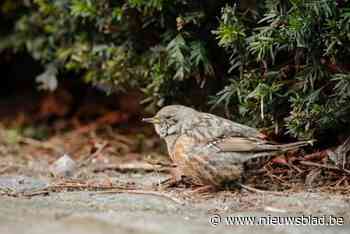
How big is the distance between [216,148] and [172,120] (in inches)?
18.0

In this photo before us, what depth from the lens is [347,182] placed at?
13.7 feet

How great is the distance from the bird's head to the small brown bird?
0.05 meters

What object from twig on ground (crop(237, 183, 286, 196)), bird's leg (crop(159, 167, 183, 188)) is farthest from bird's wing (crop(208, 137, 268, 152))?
bird's leg (crop(159, 167, 183, 188))

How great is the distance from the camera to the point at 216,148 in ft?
13.1

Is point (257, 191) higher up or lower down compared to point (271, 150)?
lower down

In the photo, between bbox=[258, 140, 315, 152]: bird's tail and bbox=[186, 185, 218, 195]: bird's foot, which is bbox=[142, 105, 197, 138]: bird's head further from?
bbox=[258, 140, 315, 152]: bird's tail

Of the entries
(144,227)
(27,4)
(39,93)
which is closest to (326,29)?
(144,227)

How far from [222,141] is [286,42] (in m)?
0.72

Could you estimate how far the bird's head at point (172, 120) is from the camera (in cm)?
428

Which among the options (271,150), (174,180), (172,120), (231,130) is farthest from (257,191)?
(172,120)

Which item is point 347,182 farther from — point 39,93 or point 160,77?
point 39,93

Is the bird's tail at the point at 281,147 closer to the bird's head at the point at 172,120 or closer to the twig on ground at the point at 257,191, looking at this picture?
the twig on ground at the point at 257,191

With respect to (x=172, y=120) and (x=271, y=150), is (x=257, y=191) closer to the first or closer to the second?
(x=271, y=150)

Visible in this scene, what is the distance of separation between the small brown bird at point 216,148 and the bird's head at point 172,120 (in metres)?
0.05
